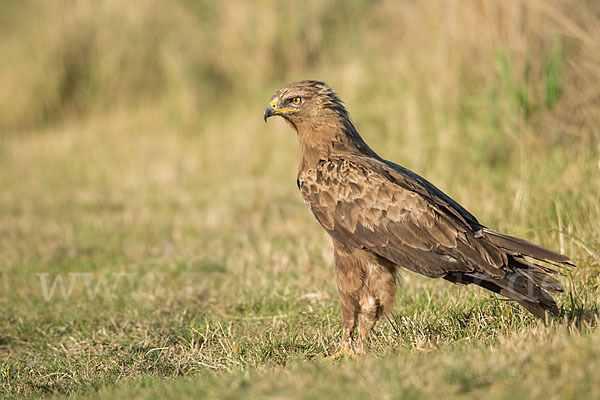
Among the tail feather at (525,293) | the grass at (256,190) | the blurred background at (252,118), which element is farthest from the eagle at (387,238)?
the blurred background at (252,118)

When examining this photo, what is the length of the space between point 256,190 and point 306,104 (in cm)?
357

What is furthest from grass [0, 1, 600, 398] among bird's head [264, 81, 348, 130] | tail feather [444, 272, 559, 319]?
bird's head [264, 81, 348, 130]

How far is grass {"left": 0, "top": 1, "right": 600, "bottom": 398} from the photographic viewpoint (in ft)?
11.7

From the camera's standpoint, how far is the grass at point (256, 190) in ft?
11.7

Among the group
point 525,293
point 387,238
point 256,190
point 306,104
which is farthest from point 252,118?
point 525,293

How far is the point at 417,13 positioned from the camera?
937 cm

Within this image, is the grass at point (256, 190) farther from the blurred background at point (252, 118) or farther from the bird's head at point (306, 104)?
the bird's head at point (306, 104)

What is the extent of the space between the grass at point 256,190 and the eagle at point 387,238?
26cm

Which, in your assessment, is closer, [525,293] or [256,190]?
[525,293]

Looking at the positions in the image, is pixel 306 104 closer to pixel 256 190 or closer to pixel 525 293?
pixel 525 293

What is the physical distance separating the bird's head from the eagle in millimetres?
46

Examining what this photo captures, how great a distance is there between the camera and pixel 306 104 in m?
4.83

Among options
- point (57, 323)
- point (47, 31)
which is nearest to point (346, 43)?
point (47, 31)

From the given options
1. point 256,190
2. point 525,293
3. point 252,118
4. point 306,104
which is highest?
point 306,104
